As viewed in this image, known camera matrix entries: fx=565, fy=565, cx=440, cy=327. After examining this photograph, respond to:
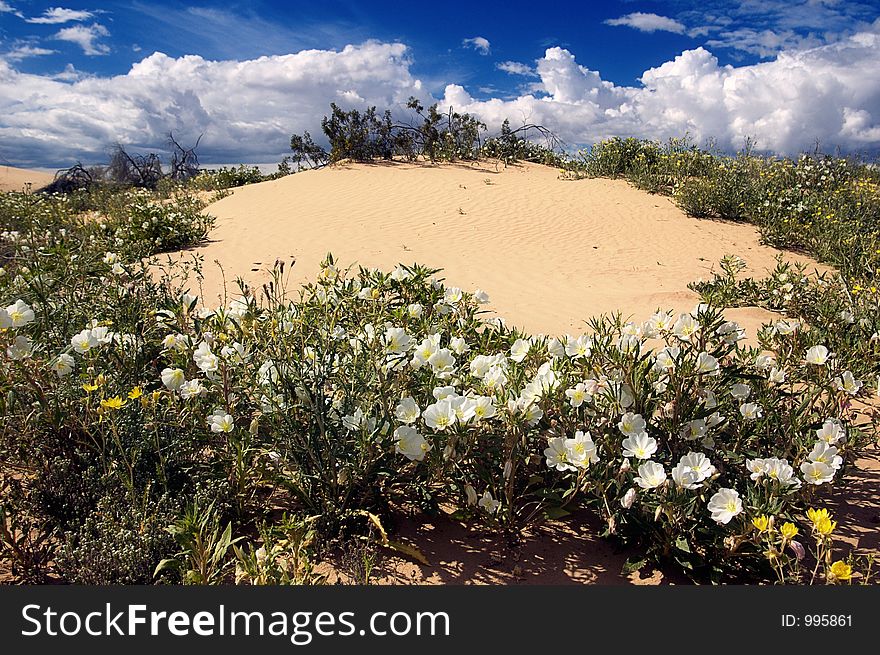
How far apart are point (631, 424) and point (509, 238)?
22.7ft

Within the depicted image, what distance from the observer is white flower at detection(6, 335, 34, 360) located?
6.64 feet

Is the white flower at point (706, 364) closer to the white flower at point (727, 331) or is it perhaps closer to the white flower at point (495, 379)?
the white flower at point (727, 331)

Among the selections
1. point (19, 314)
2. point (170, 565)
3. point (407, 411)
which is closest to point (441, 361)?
point (407, 411)

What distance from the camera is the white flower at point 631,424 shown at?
1959 millimetres

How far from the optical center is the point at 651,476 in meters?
1.82

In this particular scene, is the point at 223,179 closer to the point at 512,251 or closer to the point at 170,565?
the point at 512,251

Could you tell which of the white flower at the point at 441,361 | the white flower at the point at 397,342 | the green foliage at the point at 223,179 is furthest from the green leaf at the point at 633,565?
→ the green foliage at the point at 223,179

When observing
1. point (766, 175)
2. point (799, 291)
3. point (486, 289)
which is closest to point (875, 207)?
point (766, 175)

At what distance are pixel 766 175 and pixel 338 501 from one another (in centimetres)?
1117

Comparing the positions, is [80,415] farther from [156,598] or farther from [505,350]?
[505,350]

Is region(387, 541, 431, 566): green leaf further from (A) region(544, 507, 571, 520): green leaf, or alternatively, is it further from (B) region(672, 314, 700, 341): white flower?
(B) region(672, 314, 700, 341): white flower

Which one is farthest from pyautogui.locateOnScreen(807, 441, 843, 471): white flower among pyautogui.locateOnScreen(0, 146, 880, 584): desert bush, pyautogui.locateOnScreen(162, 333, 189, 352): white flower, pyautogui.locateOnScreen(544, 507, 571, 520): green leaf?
pyautogui.locateOnScreen(162, 333, 189, 352): white flower

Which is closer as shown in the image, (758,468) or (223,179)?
(758,468)

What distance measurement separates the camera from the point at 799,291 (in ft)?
17.1
